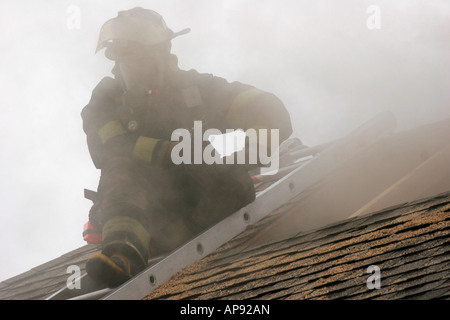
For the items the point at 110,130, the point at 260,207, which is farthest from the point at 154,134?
the point at 260,207

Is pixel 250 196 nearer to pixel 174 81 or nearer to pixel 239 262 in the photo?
pixel 239 262

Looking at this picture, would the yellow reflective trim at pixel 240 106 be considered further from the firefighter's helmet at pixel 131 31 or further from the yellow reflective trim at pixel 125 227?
the yellow reflective trim at pixel 125 227

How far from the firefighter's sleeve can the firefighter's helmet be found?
0.85 ft

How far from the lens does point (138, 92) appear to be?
13.8ft

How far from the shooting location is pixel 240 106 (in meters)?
4.18

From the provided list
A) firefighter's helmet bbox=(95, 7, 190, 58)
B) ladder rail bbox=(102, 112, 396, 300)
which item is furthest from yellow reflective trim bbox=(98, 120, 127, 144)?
ladder rail bbox=(102, 112, 396, 300)

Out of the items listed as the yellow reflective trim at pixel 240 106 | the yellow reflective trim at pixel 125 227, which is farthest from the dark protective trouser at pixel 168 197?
the yellow reflective trim at pixel 240 106

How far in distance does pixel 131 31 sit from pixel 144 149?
29.8 inches

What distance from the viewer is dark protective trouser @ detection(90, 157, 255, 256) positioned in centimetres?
378

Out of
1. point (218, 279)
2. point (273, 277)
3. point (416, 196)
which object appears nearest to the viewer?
point (273, 277)

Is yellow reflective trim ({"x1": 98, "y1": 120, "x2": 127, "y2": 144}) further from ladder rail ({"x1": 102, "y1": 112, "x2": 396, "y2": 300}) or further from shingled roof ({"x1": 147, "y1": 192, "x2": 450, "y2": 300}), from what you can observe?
shingled roof ({"x1": 147, "y1": 192, "x2": 450, "y2": 300})

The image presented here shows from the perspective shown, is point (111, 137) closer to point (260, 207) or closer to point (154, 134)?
point (154, 134)
